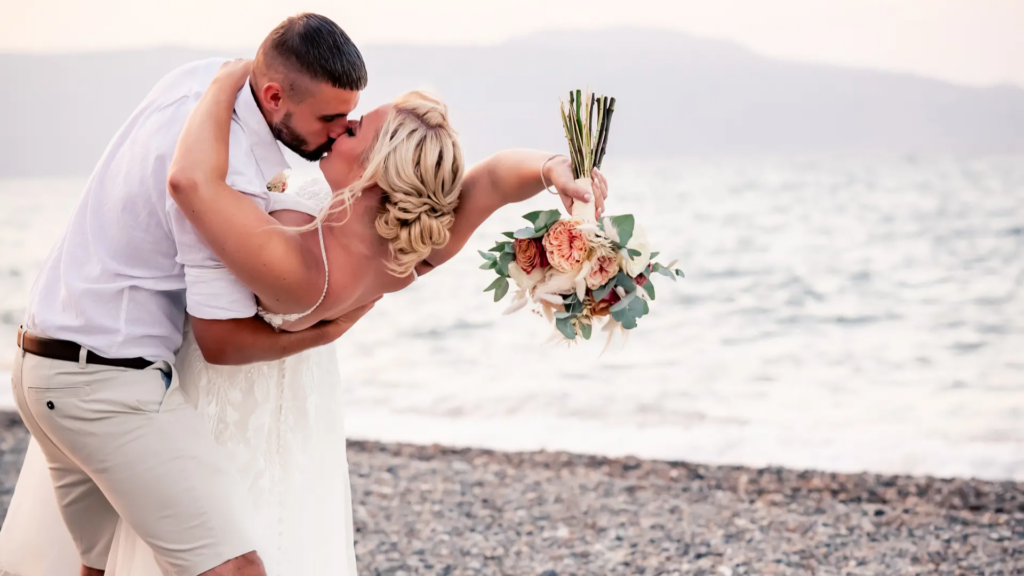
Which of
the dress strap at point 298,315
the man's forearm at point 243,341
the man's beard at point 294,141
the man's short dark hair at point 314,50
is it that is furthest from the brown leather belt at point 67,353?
the man's short dark hair at point 314,50

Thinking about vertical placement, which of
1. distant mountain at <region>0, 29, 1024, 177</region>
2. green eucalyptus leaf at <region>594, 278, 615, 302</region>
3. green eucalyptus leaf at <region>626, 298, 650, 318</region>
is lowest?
green eucalyptus leaf at <region>626, 298, 650, 318</region>

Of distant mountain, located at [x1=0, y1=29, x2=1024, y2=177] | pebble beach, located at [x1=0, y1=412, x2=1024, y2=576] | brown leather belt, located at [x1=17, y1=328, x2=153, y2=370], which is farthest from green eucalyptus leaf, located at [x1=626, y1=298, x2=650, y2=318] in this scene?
distant mountain, located at [x1=0, y1=29, x2=1024, y2=177]

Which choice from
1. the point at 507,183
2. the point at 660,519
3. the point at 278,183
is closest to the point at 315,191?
the point at 278,183

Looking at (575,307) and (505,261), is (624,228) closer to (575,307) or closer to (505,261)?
(575,307)

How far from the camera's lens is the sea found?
7.42 metres

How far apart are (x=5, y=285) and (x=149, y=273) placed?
49.2ft

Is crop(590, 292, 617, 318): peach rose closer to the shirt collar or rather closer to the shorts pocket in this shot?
the shirt collar

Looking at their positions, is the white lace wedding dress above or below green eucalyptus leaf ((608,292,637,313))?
below

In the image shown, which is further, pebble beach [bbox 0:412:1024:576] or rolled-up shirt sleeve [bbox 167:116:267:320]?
pebble beach [bbox 0:412:1024:576]

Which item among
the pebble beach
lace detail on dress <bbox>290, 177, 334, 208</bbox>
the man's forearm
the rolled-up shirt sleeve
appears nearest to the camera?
the rolled-up shirt sleeve

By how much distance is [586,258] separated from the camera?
2.44 metres

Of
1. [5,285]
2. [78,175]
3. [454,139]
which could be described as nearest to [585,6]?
[78,175]

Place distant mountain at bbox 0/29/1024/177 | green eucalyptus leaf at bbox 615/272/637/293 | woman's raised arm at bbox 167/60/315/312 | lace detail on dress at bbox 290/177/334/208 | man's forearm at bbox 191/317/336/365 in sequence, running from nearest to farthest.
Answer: woman's raised arm at bbox 167/60/315/312, man's forearm at bbox 191/317/336/365, green eucalyptus leaf at bbox 615/272/637/293, lace detail on dress at bbox 290/177/334/208, distant mountain at bbox 0/29/1024/177

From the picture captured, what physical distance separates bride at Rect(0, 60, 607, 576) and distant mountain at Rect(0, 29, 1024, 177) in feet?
80.8
